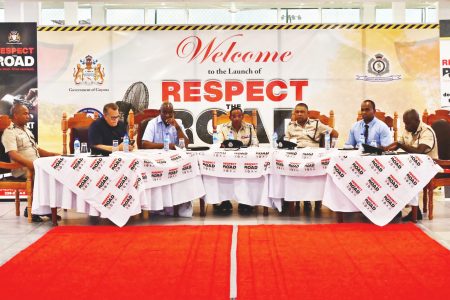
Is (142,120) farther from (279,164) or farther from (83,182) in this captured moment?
(279,164)

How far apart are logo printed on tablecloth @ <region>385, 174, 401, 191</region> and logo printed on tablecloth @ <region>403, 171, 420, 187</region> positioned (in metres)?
0.08

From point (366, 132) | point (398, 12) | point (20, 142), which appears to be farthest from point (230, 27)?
point (20, 142)

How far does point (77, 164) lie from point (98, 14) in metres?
4.02

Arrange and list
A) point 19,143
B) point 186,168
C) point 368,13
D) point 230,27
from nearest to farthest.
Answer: point 186,168 < point 19,143 < point 230,27 < point 368,13

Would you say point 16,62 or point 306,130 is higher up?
point 16,62

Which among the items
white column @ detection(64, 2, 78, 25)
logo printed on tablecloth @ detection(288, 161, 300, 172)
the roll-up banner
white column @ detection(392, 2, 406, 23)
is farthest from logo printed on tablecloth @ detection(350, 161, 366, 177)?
white column @ detection(64, 2, 78, 25)

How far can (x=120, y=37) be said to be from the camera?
27.6 ft

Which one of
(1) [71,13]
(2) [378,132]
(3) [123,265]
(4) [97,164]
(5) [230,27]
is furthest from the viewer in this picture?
(1) [71,13]

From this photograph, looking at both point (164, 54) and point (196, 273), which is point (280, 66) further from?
point (196, 273)

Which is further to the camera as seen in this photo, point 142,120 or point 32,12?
point 32,12

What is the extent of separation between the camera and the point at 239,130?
7055mm

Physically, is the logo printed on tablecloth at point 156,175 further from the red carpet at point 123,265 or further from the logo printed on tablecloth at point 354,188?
the logo printed on tablecloth at point 354,188

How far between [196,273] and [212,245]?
0.86 meters

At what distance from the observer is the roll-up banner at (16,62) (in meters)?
8.15
